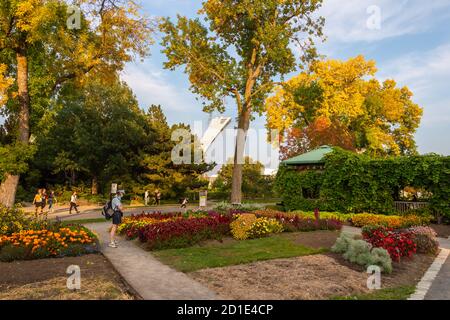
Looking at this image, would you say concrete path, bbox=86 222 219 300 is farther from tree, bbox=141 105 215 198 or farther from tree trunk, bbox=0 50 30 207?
tree, bbox=141 105 215 198

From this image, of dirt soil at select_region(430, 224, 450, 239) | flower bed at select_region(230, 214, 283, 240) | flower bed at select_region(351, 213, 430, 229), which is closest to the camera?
flower bed at select_region(230, 214, 283, 240)

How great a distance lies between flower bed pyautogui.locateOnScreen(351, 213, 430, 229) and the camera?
16.7m

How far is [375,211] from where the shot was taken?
69.1 feet

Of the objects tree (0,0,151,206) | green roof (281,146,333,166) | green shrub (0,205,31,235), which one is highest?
tree (0,0,151,206)

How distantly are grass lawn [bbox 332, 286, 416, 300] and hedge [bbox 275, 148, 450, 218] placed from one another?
1344 cm

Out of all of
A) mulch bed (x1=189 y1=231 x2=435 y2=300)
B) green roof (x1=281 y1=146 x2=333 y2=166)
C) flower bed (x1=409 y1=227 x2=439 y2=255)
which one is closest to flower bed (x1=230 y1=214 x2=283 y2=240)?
mulch bed (x1=189 y1=231 x2=435 y2=300)

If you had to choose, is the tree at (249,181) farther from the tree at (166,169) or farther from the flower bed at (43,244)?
the flower bed at (43,244)

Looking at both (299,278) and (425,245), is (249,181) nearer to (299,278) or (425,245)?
A: (425,245)

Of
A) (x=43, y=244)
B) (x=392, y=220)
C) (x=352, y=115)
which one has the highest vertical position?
(x=352, y=115)

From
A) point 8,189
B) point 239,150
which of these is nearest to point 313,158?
point 239,150

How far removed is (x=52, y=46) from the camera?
17969mm

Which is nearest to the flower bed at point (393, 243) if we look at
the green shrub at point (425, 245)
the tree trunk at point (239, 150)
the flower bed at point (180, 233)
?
the green shrub at point (425, 245)

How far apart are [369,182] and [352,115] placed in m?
24.8
